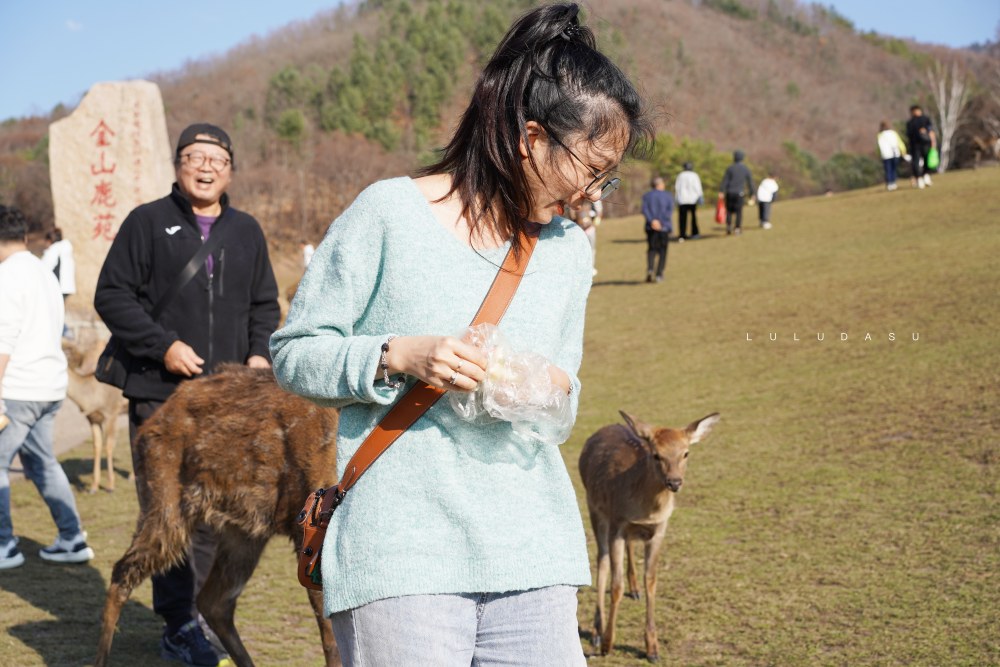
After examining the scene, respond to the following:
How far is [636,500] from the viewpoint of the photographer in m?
5.77

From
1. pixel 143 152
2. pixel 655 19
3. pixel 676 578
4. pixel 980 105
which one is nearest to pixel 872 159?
pixel 980 105

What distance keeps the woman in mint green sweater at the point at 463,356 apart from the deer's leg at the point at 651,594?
323 cm

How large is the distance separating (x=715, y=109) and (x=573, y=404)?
12324 centimetres

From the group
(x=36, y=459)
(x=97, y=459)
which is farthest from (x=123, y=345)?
(x=97, y=459)

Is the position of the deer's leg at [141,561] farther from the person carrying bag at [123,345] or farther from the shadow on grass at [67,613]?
the person carrying bag at [123,345]

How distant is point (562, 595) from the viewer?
217 centimetres

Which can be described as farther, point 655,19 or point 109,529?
point 655,19

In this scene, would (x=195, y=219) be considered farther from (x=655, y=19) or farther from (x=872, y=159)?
(x=655, y=19)

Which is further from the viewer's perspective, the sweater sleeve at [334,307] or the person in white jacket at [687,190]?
the person in white jacket at [687,190]

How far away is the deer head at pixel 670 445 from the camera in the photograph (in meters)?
5.59

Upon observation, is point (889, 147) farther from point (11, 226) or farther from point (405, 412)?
point (405, 412)

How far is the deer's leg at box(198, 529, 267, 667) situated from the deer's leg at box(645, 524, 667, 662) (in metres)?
1.99

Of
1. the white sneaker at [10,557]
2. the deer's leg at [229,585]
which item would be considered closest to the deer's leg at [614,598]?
the deer's leg at [229,585]

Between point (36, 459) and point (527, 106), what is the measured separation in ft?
18.0
